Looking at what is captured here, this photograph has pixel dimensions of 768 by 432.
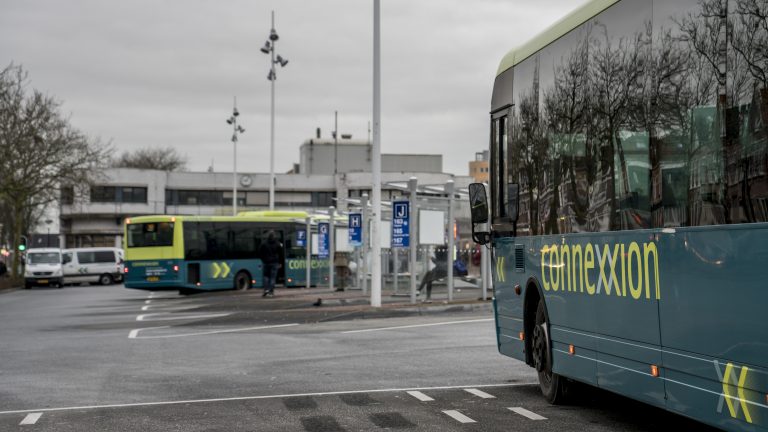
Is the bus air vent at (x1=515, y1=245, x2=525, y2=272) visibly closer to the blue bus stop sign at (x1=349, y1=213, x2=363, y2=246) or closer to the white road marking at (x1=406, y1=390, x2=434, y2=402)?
the white road marking at (x1=406, y1=390, x2=434, y2=402)

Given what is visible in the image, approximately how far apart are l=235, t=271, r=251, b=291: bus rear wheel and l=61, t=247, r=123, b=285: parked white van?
78.3 ft

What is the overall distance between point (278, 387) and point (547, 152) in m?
4.02

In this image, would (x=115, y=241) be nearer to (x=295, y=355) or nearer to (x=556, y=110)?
(x=295, y=355)

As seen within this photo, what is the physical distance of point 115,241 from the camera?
4227 inches

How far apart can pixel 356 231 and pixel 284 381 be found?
21.4 meters

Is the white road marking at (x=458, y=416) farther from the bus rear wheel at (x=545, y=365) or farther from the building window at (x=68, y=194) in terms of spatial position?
the building window at (x=68, y=194)

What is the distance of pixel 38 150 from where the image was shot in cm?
5519

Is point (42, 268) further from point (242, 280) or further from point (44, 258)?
point (242, 280)

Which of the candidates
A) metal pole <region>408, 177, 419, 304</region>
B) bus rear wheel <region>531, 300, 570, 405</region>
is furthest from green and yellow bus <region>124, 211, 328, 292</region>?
bus rear wheel <region>531, 300, 570, 405</region>

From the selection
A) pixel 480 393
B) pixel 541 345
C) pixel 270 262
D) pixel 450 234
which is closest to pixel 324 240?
pixel 270 262

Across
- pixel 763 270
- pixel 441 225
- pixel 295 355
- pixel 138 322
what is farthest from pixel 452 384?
pixel 441 225

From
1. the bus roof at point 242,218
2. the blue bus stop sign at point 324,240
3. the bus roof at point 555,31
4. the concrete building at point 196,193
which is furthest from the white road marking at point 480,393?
the concrete building at point 196,193

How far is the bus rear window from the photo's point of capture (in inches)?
1597

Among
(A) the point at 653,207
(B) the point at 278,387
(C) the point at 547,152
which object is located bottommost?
(B) the point at 278,387
